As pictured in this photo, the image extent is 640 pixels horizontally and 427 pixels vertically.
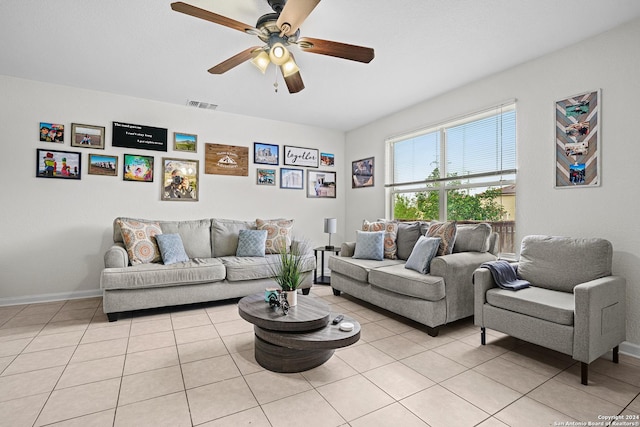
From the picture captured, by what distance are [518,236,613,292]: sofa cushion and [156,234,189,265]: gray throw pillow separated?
3.65 meters

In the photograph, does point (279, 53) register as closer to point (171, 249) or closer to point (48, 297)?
point (171, 249)

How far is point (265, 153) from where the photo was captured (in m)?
5.05

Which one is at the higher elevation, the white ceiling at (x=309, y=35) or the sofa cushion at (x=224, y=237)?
the white ceiling at (x=309, y=35)

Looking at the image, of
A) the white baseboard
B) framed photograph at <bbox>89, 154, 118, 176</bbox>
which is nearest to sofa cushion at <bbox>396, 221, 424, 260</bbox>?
framed photograph at <bbox>89, 154, 118, 176</bbox>

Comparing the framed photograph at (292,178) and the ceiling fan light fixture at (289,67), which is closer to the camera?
the ceiling fan light fixture at (289,67)

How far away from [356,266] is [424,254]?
0.84 meters

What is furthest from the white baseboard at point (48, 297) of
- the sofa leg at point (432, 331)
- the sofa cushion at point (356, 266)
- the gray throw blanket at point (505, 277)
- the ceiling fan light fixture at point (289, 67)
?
the gray throw blanket at point (505, 277)

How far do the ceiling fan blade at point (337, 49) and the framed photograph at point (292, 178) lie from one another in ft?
9.86

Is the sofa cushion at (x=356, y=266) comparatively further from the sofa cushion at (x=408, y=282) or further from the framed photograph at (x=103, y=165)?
the framed photograph at (x=103, y=165)

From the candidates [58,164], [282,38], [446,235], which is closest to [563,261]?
[446,235]

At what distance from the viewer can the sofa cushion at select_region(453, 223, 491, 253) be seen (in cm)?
319

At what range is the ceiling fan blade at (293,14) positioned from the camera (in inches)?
70.0

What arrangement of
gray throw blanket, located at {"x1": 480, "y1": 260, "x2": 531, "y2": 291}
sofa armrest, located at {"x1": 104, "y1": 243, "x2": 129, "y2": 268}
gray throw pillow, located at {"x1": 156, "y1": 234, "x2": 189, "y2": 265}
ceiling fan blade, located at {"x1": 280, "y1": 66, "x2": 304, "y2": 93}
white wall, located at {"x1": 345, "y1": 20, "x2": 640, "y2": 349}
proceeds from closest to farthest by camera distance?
white wall, located at {"x1": 345, "y1": 20, "x2": 640, "y2": 349}, gray throw blanket, located at {"x1": 480, "y1": 260, "x2": 531, "y2": 291}, ceiling fan blade, located at {"x1": 280, "y1": 66, "x2": 304, "y2": 93}, sofa armrest, located at {"x1": 104, "y1": 243, "x2": 129, "y2": 268}, gray throw pillow, located at {"x1": 156, "y1": 234, "x2": 189, "y2": 265}

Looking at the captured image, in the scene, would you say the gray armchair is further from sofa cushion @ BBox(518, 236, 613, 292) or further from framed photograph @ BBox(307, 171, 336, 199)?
framed photograph @ BBox(307, 171, 336, 199)
